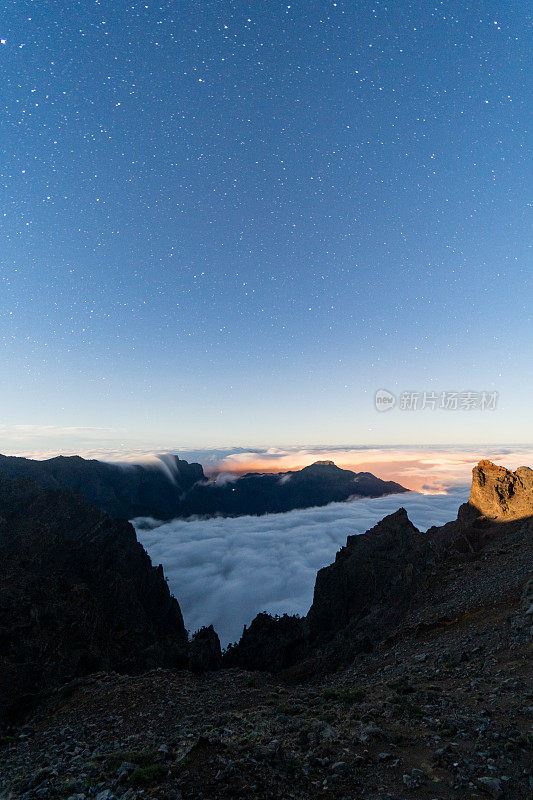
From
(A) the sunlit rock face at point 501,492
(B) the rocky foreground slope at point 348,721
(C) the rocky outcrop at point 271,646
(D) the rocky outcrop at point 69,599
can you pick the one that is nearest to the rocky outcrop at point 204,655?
(D) the rocky outcrop at point 69,599

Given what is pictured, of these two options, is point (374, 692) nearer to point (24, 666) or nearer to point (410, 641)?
point (410, 641)

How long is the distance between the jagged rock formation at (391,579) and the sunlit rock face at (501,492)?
0.14m

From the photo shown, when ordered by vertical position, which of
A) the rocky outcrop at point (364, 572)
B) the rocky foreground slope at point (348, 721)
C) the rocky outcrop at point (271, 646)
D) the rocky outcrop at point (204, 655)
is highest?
the rocky foreground slope at point (348, 721)

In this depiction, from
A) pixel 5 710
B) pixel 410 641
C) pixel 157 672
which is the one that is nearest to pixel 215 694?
pixel 157 672

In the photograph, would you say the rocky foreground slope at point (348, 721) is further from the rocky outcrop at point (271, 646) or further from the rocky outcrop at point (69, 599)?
the rocky outcrop at point (271, 646)

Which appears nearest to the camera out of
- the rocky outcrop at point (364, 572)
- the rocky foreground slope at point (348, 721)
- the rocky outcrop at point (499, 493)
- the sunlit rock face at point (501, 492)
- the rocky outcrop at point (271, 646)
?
the rocky foreground slope at point (348, 721)

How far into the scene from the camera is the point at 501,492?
2119 inches

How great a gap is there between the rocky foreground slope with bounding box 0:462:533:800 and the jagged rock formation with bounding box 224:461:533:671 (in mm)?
580

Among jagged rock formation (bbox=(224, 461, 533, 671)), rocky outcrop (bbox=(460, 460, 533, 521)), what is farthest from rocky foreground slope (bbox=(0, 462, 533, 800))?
rocky outcrop (bbox=(460, 460, 533, 521))

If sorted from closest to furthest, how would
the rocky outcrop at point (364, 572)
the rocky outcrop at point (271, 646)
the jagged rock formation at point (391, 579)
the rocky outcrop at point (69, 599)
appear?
the jagged rock formation at point (391, 579), the rocky outcrop at point (69, 599), the rocky outcrop at point (364, 572), the rocky outcrop at point (271, 646)

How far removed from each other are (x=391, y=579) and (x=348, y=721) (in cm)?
5279

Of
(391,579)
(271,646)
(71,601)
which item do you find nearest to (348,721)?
(391,579)

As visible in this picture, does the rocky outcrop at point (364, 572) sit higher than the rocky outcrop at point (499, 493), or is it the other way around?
the rocky outcrop at point (499, 493)

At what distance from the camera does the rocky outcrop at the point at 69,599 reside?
52031 mm
